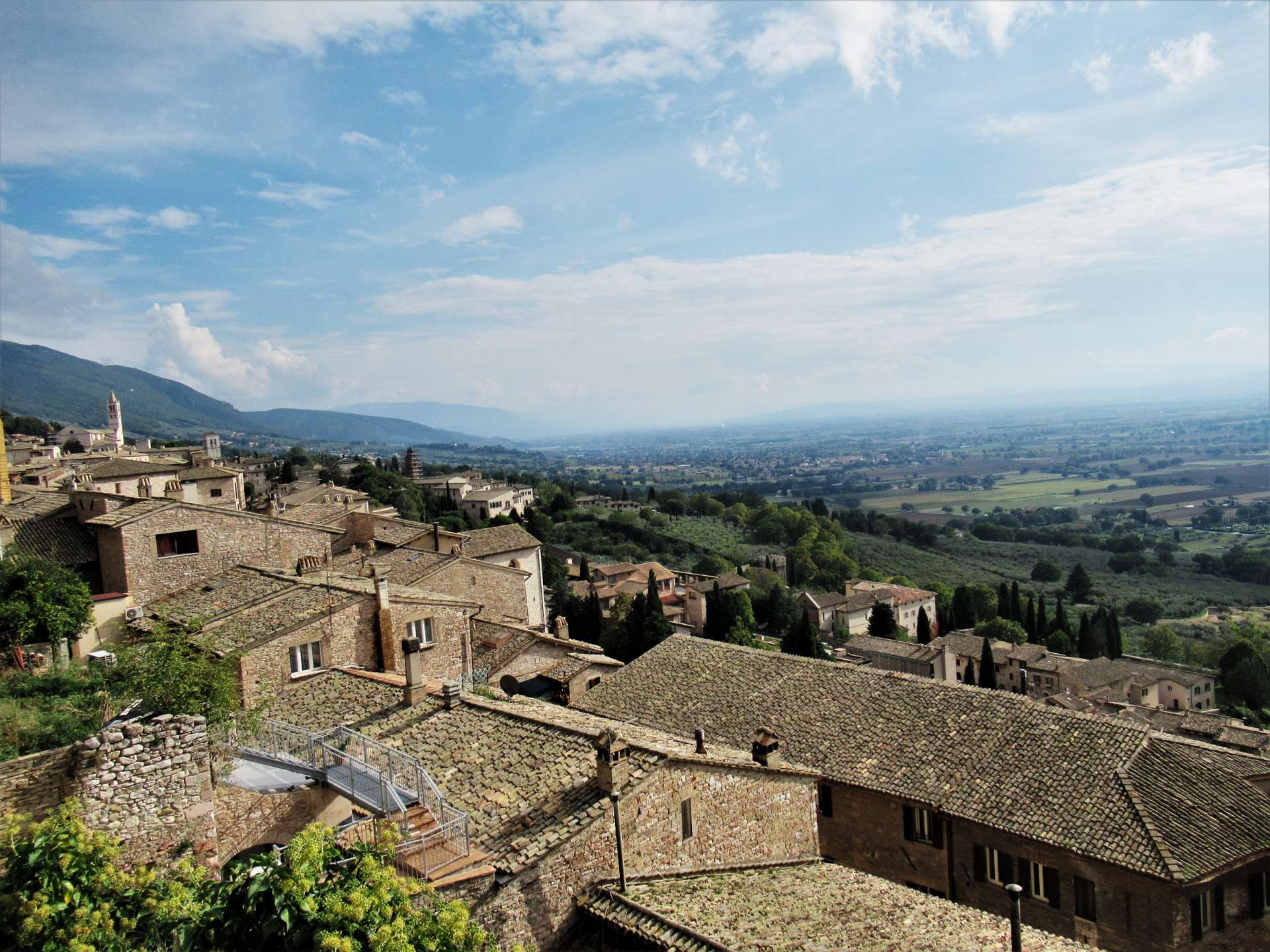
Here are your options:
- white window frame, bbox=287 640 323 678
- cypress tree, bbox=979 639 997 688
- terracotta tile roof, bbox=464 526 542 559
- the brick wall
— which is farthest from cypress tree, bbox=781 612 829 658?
white window frame, bbox=287 640 323 678

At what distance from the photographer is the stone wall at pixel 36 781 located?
817 cm

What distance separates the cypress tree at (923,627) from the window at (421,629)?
58.3m

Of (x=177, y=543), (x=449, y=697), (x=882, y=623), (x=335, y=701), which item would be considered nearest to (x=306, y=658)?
(x=335, y=701)

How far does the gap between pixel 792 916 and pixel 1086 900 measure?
7.36 metres

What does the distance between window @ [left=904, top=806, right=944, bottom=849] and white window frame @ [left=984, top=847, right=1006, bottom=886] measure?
0.85 meters

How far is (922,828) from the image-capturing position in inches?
638

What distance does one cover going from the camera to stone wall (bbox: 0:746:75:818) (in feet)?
26.8

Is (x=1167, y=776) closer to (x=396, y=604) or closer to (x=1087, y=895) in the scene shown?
(x=1087, y=895)

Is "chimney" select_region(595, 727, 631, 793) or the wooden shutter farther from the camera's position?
the wooden shutter

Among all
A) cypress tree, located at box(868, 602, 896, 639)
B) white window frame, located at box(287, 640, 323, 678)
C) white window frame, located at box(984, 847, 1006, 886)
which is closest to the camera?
white window frame, located at box(984, 847, 1006, 886)

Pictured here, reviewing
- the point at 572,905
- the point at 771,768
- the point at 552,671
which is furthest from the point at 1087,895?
the point at 552,671

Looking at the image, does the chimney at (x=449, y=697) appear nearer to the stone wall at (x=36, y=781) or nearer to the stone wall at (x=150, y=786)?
the stone wall at (x=150, y=786)

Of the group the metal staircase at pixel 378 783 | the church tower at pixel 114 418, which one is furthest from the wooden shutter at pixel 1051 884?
the church tower at pixel 114 418

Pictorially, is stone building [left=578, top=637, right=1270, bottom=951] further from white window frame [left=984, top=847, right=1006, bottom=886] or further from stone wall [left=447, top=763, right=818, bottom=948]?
stone wall [left=447, top=763, right=818, bottom=948]
